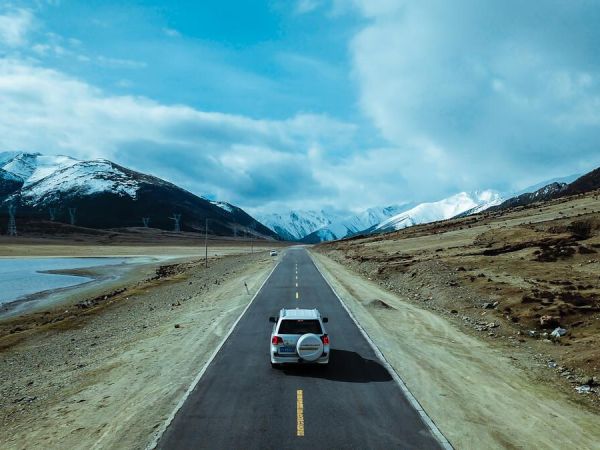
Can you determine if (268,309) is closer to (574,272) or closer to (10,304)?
(574,272)

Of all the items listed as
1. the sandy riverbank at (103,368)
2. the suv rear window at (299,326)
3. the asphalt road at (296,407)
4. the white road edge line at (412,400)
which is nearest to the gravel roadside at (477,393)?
the white road edge line at (412,400)

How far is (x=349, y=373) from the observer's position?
16.3 meters

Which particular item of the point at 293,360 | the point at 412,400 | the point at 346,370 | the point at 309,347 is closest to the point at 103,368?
the point at 293,360

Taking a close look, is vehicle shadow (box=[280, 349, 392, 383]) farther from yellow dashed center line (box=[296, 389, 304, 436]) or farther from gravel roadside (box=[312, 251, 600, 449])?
yellow dashed center line (box=[296, 389, 304, 436])

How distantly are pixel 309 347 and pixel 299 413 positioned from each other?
10.7ft

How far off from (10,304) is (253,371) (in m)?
37.5

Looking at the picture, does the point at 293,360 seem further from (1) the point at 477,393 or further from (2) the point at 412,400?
(1) the point at 477,393

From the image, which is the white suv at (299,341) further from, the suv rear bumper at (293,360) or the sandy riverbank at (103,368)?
the sandy riverbank at (103,368)

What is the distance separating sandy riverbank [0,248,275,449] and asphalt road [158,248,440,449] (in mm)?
1061

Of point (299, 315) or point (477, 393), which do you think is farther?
point (299, 315)

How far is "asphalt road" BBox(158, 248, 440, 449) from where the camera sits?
1119 centimetres

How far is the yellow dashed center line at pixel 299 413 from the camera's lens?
460 inches

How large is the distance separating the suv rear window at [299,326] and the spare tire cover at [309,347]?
2.09 ft

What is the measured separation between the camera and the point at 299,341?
1580cm
